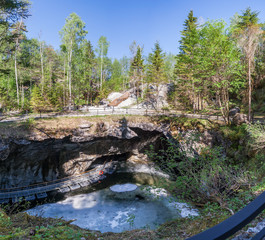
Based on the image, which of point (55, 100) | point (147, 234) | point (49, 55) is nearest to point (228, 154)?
point (147, 234)

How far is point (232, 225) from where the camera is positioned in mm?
1093

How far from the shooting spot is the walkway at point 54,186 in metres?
16.0

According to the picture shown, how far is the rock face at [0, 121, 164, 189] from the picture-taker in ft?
52.4

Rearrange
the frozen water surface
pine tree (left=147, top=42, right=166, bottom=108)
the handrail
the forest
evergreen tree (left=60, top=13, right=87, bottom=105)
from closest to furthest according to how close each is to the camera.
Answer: the handrail → the frozen water surface → the forest → evergreen tree (left=60, top=13, right=87, bottom=105) → pine tree (left=147, top=42, right=166, bottom=108)

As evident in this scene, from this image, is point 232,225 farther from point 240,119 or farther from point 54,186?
point 54,186

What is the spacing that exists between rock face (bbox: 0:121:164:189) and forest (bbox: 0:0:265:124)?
7270 millimetres

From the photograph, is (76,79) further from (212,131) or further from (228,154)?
(228,154)

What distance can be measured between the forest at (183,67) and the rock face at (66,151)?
7270mm

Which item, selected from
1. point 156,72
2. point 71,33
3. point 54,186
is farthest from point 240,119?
point 71,33

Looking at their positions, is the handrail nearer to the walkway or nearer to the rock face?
the walkway

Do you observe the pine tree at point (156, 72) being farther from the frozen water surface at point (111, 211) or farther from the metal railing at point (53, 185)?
the frozen water surface at point (111, 211)

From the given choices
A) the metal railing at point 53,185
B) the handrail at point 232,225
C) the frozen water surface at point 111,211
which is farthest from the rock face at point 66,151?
the handrail at point 232,225

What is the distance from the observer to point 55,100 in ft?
97.4

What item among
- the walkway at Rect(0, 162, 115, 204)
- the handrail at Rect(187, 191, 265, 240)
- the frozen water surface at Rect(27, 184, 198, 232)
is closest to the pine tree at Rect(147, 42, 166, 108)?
the walkway at Rect(0, 162, 115, 204)
